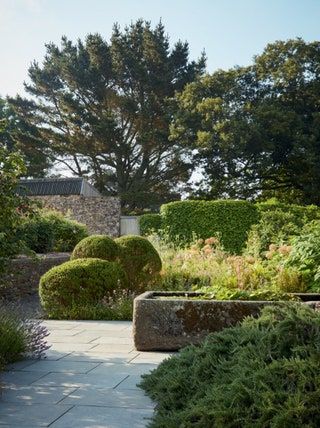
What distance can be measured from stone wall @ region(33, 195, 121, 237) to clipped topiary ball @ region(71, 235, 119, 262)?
1207 cm

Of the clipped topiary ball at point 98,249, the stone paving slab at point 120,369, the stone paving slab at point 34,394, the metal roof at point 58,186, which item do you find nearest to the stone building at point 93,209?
the metal roof at point 58,186

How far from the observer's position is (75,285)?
28.3 ft

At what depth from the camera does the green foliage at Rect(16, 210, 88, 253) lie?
13.2 m

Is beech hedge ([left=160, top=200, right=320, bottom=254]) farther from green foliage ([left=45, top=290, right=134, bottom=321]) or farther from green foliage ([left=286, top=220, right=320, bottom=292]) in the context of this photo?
green foliage ([left=286, top=220, right=320, bottom=292])

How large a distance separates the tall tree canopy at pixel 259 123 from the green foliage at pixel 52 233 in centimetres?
969

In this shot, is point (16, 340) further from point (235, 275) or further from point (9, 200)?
point (235, 275)

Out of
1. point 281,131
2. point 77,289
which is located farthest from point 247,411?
point 281,131

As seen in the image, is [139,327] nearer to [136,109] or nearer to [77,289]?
[77,289]

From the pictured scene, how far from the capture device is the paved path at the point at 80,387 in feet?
11.2

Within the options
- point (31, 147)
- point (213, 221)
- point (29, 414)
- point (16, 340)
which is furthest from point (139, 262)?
point (31, 147)

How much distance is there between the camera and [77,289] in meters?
8.64

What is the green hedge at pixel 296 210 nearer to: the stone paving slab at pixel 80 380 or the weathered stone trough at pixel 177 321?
the weathered stone trough at pixel 177 321

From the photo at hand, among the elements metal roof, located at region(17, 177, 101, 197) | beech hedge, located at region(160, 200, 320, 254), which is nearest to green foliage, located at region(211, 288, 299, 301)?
beech hedge, located at region(160, 200, 320, 254)

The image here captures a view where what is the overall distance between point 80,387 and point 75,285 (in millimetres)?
4505
